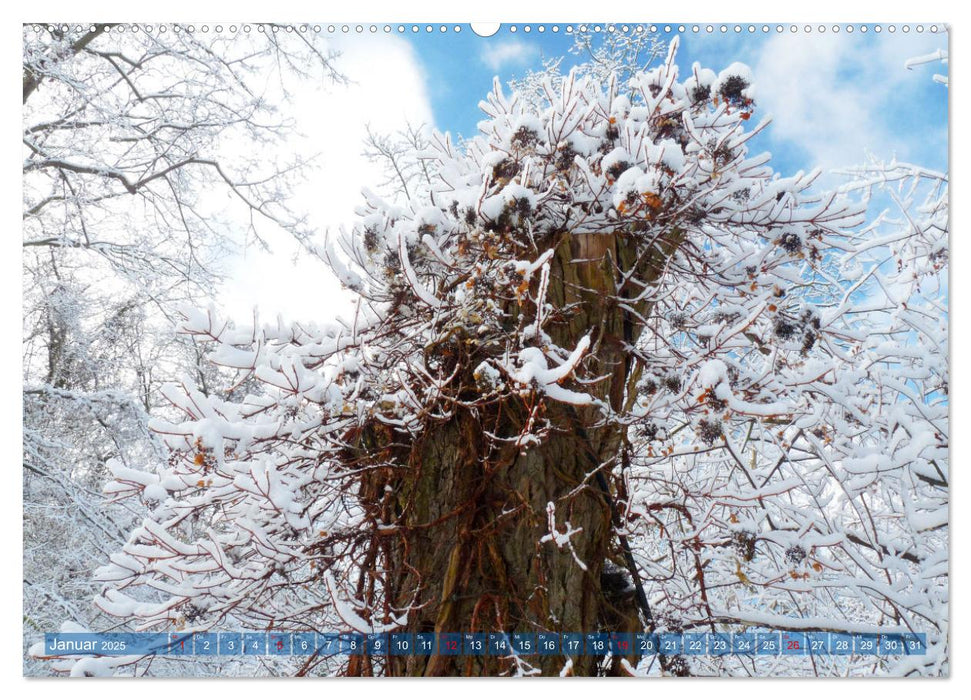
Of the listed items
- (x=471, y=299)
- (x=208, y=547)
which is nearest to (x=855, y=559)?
(x=471, y=299)

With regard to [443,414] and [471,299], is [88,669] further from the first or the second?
[471,299]

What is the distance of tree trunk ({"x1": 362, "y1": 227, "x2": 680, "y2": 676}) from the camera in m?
1.32

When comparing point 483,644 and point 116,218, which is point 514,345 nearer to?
point 483,644

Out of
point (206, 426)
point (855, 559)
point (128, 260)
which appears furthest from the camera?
point (128, 260)

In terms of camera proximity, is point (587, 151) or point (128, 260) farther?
point (128, 260)

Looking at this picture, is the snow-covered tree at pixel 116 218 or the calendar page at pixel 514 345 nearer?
the calendar page at pixel 514 345

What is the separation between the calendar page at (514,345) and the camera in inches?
51.8

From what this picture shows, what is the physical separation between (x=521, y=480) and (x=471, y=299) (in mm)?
374

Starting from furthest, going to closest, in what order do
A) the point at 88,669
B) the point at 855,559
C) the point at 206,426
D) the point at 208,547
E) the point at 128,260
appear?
the point at 128,260 → the point at 855,559 → the point at 88,669 → the point at 208,547 → the point at 206,426

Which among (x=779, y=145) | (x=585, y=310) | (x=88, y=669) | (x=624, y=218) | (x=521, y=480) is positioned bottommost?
(x=88, y=669)

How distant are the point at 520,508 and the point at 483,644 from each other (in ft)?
0.89

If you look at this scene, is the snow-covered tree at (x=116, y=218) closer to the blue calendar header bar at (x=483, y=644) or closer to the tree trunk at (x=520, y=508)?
the blue calendar header bar at (x=483, y=644)

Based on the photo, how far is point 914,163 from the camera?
63.6 inches

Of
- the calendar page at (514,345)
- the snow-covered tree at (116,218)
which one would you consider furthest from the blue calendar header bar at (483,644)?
the snow-covered tree at (116,218)
